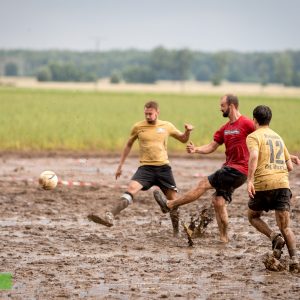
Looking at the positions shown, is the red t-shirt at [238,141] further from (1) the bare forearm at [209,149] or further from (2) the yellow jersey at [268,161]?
(2) the yellow jersey at [268,161]

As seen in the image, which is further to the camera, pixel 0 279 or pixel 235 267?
pixel 235 267

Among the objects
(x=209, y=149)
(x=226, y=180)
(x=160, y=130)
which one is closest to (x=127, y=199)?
(x=160, y=130)

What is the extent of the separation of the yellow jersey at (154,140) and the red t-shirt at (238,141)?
1164 millimetres

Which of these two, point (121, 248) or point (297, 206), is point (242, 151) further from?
point (297, 206)

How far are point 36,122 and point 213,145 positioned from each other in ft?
75.8

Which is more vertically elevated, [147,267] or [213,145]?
[213,145]

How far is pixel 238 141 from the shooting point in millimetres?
12484

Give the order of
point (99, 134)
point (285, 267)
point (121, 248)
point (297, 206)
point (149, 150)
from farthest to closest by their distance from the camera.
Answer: point (99, 134) < point (297, 206) < point (149, 150) < point (121, 248) < point (285, 267)

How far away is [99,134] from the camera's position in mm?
30281

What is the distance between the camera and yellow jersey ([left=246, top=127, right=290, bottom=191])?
10977 millimetres

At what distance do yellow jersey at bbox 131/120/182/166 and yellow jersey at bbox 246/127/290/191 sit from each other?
2701 mm

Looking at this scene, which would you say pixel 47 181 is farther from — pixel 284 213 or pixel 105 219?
pixel 284 213

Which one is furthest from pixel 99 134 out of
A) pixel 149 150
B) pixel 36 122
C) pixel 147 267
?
pixel 147 267

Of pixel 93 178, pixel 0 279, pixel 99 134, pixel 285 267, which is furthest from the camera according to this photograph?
pixel 99 134
